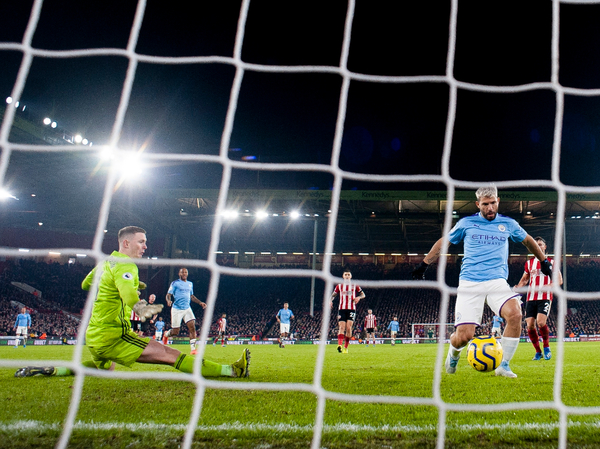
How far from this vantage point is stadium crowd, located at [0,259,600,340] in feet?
76.1

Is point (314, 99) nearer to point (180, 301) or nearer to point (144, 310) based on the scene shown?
point (180, 301)

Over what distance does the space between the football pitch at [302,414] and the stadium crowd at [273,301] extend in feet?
61.1

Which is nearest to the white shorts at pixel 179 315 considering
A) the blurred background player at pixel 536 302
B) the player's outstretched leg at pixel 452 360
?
the player's outstretched leg at pixel 452 360

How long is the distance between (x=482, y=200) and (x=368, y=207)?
21.2 m

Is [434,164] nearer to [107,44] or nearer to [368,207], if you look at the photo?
[368,207]

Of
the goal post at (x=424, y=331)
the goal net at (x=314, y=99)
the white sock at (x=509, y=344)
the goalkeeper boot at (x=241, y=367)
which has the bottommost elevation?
the goal post at (x=424, y=331)

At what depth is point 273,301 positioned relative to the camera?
2858cm

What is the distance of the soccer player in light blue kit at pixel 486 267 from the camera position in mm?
4273

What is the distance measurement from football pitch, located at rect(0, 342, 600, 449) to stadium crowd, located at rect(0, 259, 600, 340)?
61.1 feet

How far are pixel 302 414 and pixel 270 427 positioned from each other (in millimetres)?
424

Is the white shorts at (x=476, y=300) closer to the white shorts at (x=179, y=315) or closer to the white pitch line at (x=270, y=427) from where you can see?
the white pitch line at (x=270, y=427)

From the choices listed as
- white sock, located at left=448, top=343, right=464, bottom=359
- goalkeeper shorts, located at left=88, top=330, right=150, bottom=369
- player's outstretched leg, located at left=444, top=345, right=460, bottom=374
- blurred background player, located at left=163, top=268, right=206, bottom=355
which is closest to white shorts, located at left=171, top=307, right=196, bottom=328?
blurred background player, located at left=163, top=268, right=206, bottom=355

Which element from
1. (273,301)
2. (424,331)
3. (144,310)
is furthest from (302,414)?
(273,301)

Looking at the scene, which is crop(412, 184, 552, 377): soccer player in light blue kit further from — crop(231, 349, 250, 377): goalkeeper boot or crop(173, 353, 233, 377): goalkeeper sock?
crop(173, 353, 233, 377): goalkeeper sock
